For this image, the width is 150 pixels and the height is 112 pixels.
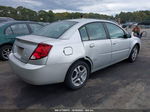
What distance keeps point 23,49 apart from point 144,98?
2587mm

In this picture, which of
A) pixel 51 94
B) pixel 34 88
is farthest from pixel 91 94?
pixel 34 88

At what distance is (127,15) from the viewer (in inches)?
2847

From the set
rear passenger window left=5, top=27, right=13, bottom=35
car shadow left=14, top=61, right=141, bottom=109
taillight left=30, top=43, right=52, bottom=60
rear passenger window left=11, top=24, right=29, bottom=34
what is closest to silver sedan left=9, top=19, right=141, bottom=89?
taillight left=30, top=43, right=52, bottom=60

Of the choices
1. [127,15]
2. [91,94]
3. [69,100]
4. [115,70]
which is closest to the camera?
[69,100]

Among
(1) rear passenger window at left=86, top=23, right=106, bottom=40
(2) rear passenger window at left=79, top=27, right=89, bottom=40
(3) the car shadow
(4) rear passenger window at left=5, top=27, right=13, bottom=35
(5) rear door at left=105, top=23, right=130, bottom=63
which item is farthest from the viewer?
(4) rear passenger window at left=5, top=27, right=13, bottom=35

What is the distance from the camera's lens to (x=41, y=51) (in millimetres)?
2664

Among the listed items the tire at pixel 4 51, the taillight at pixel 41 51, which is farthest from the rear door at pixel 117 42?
the tire at pixel 4 51

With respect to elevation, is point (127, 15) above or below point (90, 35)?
above

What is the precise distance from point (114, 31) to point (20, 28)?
3.56 metres

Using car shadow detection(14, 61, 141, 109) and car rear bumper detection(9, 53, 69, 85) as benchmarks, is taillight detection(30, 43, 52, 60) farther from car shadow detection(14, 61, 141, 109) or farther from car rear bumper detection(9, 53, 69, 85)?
car shadow detection(14, 61, 141, 109)

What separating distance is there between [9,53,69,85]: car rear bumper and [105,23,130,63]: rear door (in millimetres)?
1736

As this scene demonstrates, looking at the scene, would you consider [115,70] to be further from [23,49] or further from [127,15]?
[127,15]

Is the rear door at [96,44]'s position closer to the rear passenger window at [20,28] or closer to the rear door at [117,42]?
the rear door at [117,42]

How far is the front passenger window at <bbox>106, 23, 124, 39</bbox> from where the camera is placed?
4.01m
